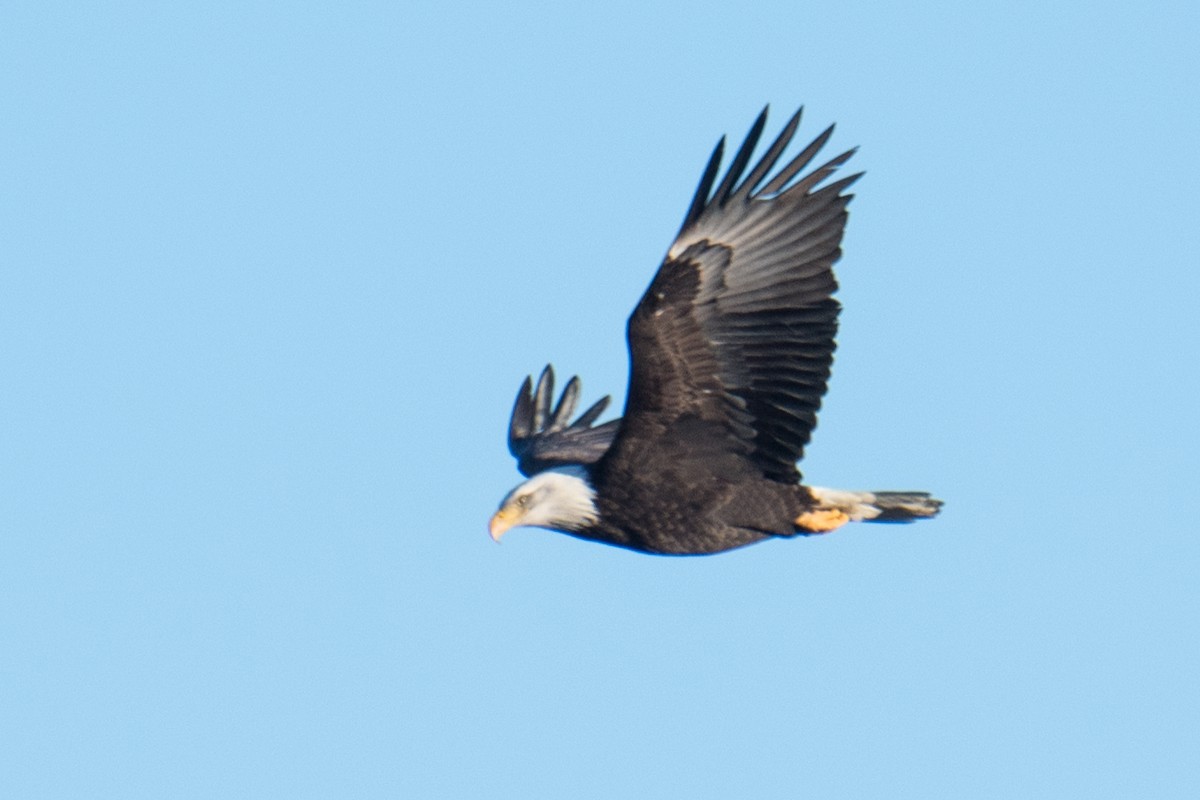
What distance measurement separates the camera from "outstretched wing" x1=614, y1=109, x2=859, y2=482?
1303 cm

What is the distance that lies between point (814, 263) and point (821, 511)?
1.41 m

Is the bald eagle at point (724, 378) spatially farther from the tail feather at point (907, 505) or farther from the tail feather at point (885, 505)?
the tail feather at point (907, 505)

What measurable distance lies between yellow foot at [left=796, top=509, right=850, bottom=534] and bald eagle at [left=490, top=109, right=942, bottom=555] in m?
0.02

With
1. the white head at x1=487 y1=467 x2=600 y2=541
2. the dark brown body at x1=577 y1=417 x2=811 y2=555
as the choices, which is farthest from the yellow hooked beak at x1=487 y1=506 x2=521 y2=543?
the dark brown body at x1=577 y1=417 x2=811 y2=555

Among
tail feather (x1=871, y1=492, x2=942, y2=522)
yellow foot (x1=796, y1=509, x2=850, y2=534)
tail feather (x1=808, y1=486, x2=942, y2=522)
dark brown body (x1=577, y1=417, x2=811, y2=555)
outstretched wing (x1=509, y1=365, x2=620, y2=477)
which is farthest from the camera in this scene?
outstretched wing (x1=509, y1=365, x2=620, y2=477)

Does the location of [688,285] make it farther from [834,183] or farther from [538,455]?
[538,455]

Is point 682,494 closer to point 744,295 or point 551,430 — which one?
point 744,295

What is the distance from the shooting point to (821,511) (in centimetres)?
1370

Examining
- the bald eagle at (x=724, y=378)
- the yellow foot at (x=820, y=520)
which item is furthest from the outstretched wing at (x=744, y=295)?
the yellow foot at (x=820, y=520)

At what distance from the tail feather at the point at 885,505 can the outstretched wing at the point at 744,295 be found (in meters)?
0.85

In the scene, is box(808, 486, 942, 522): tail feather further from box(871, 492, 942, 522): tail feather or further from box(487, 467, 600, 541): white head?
box(487, 467, 600, 541): white head

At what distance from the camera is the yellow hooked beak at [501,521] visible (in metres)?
13.6

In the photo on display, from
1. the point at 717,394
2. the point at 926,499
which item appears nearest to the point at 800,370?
the point at 717,394

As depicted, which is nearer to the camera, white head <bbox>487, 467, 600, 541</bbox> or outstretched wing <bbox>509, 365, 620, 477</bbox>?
white head <bbox>487, 467, 600, 541</bbox>
